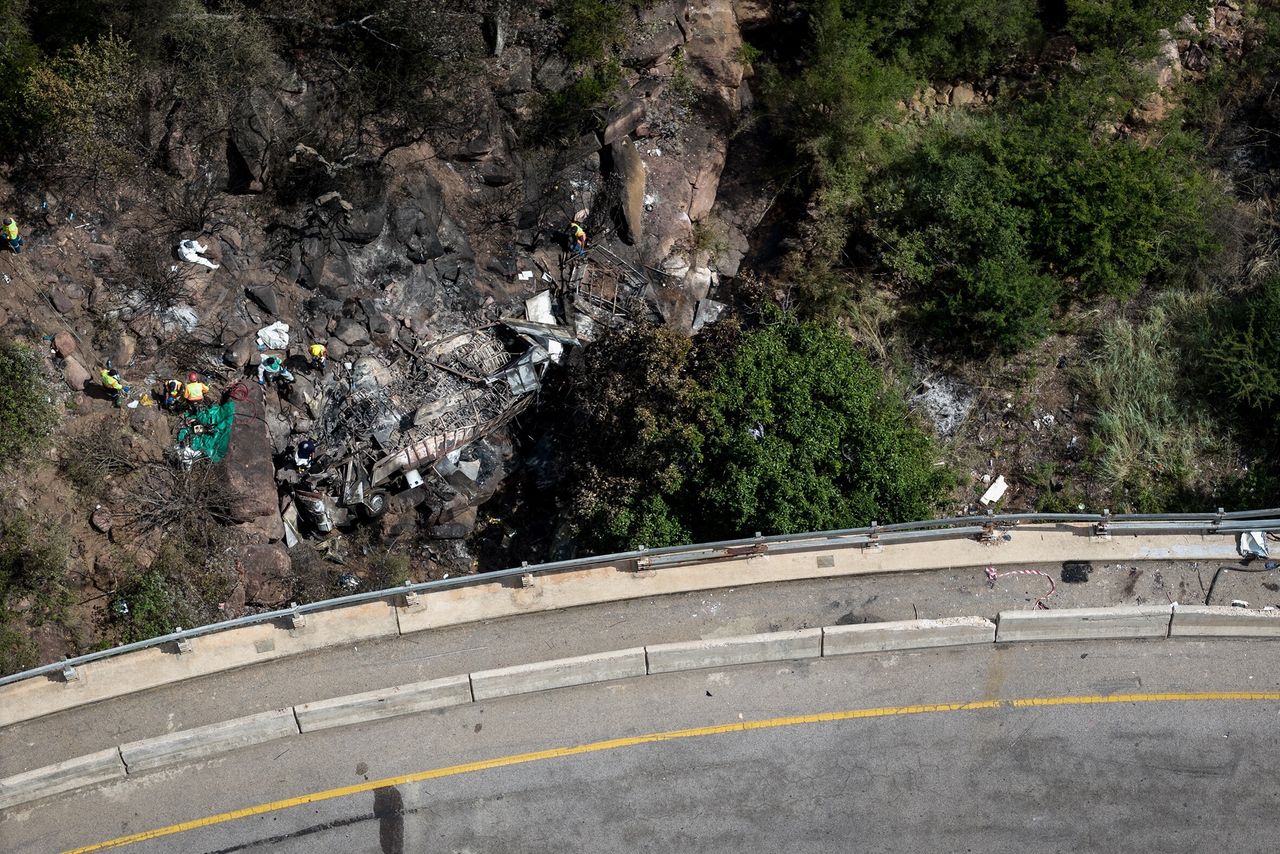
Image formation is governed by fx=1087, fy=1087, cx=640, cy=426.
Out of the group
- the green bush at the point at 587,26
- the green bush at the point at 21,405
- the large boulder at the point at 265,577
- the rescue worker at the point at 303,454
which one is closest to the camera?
the green bush at the point at 21,405

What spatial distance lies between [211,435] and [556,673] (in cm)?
767

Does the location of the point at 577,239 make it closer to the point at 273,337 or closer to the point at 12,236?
the point at 273,337

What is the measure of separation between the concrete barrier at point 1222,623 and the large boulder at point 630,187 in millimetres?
11758

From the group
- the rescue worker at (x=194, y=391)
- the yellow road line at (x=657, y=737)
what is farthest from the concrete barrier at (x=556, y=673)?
the rescue worker at (x=194, y=391)

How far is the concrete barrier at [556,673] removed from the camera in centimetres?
1442

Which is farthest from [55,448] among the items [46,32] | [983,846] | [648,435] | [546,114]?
[983,846]

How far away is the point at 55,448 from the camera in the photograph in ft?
55.8

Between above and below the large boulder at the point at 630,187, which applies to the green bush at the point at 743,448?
below

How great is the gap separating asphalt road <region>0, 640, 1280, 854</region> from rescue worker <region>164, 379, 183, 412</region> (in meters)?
6.40

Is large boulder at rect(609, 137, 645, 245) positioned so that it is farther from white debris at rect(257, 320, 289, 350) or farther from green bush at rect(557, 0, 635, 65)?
white debris at rect(257, 320, 289, 350)

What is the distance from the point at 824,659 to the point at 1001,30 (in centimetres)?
1438

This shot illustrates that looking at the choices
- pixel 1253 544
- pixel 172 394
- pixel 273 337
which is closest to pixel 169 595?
pixel 172 394

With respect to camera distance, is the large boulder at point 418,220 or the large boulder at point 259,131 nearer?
the large boulder at point 259,131

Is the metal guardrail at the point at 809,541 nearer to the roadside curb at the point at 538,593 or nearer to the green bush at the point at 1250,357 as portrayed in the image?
the roadside curb at the point at 538,593
